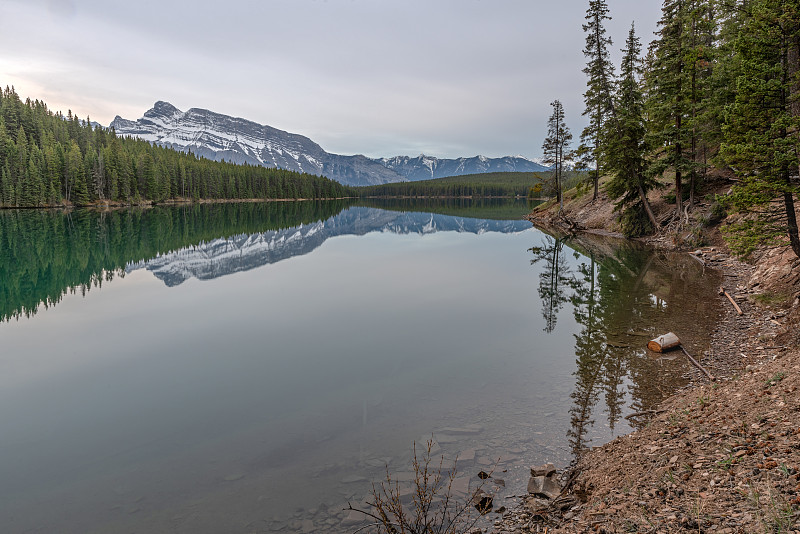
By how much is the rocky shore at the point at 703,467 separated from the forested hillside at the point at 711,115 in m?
6.13

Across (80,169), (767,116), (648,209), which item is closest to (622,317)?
(767,116)

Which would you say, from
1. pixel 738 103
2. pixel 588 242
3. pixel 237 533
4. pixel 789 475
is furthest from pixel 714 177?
pixel 237 533

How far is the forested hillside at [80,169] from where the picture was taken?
100688mm

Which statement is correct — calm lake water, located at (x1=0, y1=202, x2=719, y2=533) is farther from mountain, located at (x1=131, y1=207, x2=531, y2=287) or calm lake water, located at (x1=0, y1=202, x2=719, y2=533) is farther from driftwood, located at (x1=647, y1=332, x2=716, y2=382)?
mountain, located at (x1=131, y1=207, x2=531, y2=287)

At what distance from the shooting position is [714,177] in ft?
123

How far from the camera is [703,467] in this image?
21.9ft

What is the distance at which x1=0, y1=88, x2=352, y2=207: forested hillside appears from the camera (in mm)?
100688

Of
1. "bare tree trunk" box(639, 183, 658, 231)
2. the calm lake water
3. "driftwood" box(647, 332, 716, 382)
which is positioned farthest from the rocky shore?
"bare tree trunk" box(639, 183, 658, 231)

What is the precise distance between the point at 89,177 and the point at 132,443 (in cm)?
13170

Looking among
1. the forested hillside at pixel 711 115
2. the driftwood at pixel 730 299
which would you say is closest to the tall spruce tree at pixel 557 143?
the forested hillside at pixel 711 115

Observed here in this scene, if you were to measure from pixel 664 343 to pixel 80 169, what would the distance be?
446ft

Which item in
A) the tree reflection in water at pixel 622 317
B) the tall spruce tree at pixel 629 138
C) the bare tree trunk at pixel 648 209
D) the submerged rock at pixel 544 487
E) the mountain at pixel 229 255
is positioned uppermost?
the tall spruce tree at pixel 629 138

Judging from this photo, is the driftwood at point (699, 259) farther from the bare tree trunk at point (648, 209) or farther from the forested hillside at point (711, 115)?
the bare tree trunk at point (648, 209)

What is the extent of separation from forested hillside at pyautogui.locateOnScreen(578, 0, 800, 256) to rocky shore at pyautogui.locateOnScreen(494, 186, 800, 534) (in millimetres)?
6133
